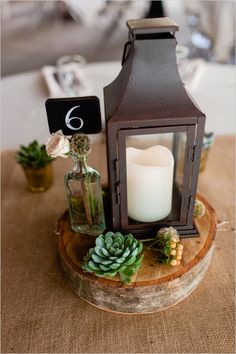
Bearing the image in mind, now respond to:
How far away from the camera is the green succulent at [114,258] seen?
66 cm

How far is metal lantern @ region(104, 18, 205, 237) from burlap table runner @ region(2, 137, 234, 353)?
16 cm

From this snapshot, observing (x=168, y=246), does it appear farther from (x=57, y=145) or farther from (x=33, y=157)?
(x=33, y=157)

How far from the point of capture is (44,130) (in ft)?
4.40

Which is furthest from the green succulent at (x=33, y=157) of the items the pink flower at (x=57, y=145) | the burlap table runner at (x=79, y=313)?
the pink flower at (x=57, y=145)

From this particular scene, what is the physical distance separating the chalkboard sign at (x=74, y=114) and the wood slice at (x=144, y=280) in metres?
0.26

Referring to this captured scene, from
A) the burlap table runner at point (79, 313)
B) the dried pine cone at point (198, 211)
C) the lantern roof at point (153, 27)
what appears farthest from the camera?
the dried pine cone at point (198, 211)

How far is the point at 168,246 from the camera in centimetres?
70

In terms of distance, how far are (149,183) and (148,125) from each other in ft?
0.49

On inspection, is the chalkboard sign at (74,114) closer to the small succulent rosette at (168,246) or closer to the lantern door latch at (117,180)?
the lantern door latch at (117,180)

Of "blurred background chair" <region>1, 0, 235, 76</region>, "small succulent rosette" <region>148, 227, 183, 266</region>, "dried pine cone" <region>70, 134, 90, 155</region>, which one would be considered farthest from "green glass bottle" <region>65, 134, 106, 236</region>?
"blurred background chair" <region>1, 0, 235, 76</region>

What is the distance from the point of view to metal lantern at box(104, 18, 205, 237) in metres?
0.59

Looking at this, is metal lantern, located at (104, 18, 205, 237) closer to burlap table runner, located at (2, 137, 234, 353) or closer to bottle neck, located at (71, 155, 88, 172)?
bottle neck, located at (71, 155, 88, 172)

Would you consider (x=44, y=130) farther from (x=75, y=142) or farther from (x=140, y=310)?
(x=140, y=310)

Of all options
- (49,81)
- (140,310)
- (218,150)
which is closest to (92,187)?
(140,310)
